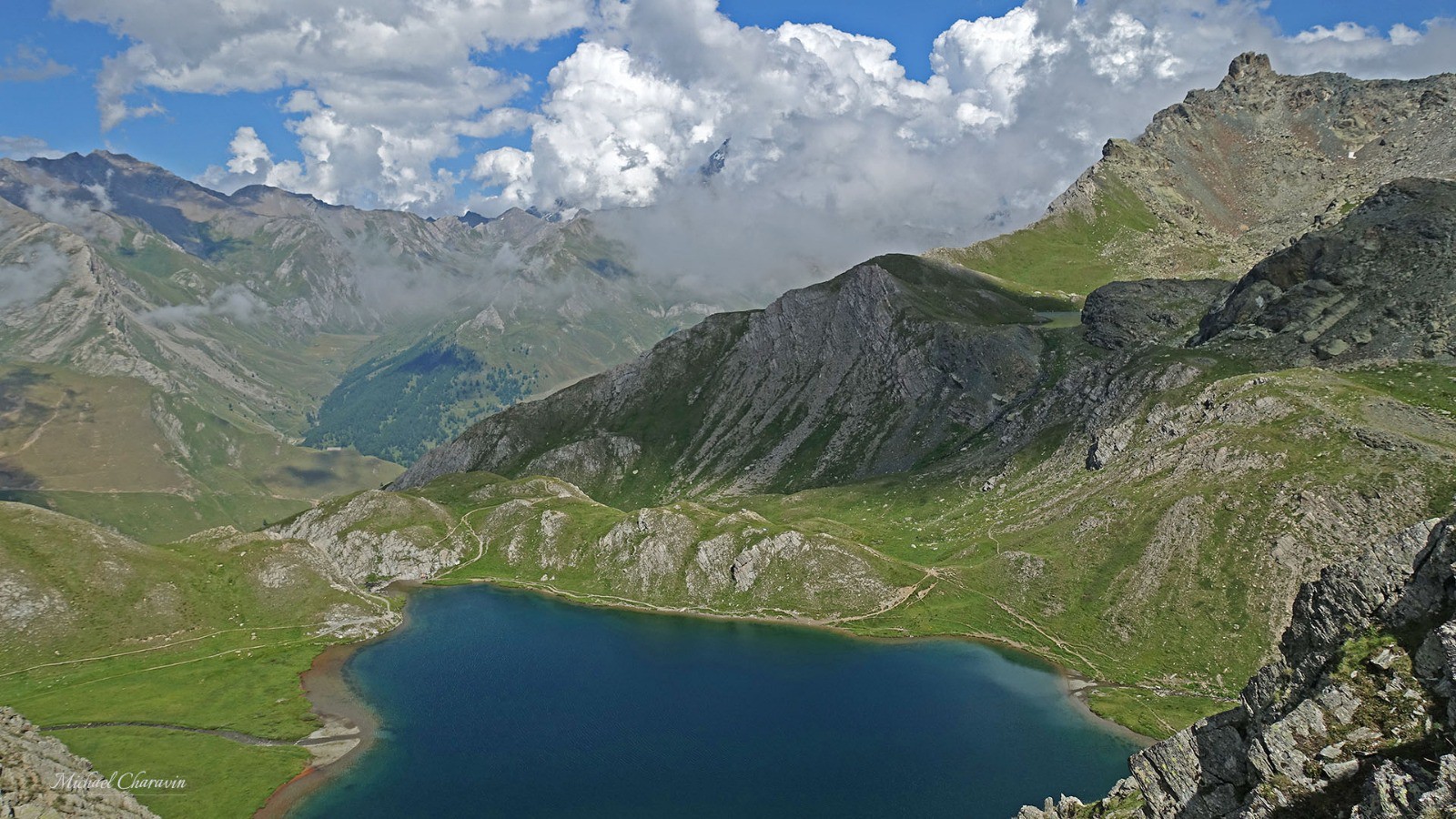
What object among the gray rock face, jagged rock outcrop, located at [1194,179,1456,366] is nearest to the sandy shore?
the gray rock face

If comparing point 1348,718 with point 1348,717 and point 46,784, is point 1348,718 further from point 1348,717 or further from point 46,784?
point 46,784

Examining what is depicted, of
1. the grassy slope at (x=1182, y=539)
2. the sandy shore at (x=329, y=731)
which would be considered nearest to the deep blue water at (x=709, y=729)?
the sandy shore at (x=329, y=731)

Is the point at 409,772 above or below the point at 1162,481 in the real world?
below

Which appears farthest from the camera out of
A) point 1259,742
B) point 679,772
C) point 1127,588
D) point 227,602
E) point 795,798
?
point 227,602

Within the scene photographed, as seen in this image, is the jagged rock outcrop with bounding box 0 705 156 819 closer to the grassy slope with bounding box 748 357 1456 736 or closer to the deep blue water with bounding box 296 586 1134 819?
the deep blue water with bounding box 296 586 1134 819

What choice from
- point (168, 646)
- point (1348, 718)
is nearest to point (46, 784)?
point (168, 646)

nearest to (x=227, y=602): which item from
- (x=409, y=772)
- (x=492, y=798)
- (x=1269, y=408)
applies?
(x=409, y=772)

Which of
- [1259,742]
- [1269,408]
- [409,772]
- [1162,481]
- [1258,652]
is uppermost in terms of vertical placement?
[1269,408]

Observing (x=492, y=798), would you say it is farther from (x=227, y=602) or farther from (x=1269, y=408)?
(x=1269, y=408)

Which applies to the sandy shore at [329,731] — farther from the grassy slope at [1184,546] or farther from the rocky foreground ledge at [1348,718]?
the rocky foreground ledge at [1348,718]
